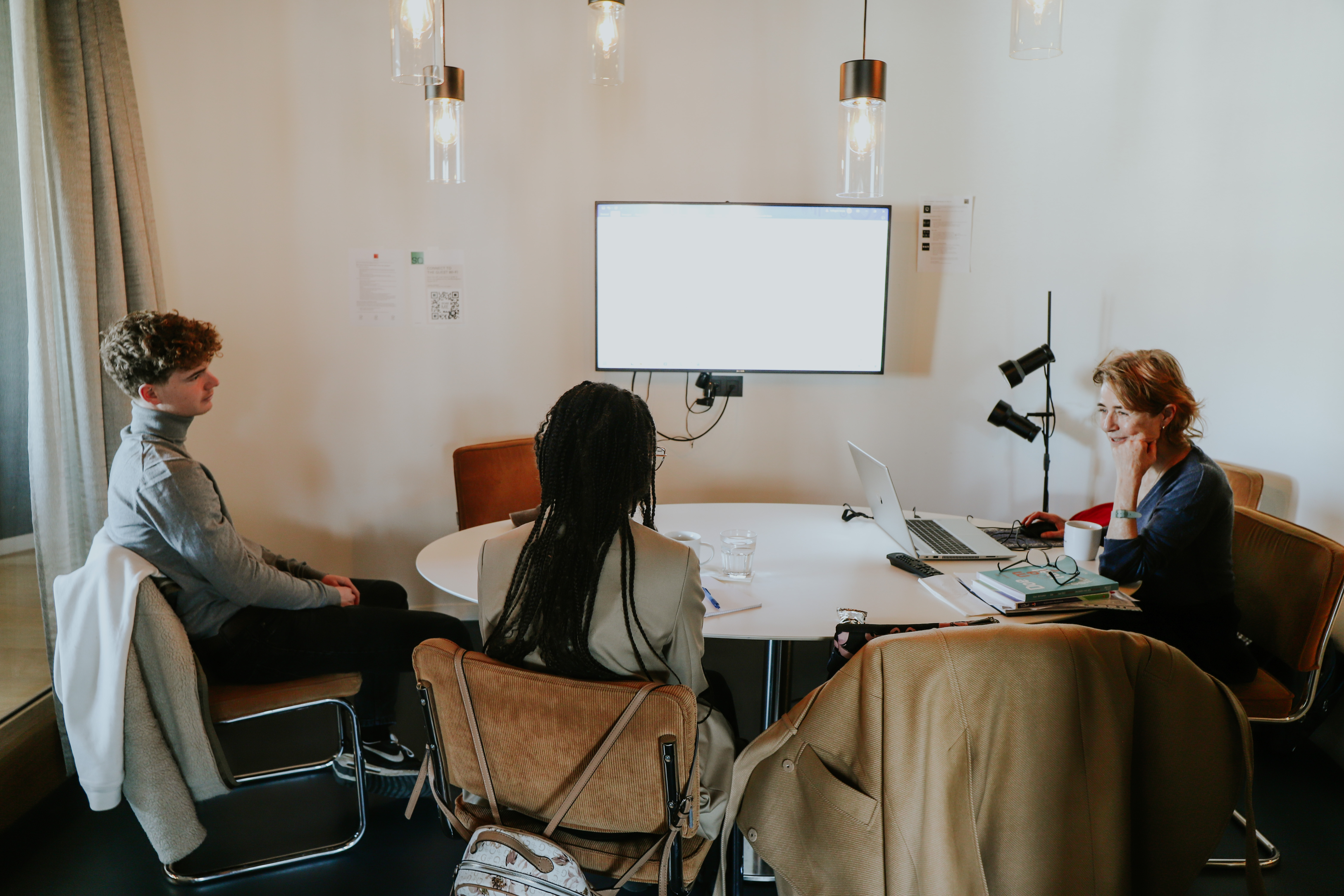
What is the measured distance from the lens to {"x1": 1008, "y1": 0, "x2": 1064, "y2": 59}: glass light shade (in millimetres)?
1746

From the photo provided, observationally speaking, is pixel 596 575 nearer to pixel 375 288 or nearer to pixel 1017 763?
pixel 1017 763

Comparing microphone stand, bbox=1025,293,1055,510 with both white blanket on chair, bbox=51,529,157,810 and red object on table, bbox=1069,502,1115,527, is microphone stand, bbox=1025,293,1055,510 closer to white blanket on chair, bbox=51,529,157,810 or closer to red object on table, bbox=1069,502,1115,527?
red object on table, bbox=1069,502,1115,527

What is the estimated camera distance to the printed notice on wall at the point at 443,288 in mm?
3441

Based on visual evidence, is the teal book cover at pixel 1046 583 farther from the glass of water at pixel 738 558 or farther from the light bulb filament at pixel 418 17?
the light bulb filament at pixel 418 17

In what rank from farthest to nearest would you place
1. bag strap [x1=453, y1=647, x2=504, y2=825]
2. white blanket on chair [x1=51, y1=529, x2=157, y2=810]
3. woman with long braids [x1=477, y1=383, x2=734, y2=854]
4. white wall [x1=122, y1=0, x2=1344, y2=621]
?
white wall [x1=122, y1=0, x2=1344, y2=621]
white blanket on chair [x1=51, y1=529, x2=157, y2=810]
woman with long braids [x1=477, y1=383, x2=734, y2=854]
bag strap [x1=453, y1=647, x2=504, y2=825]

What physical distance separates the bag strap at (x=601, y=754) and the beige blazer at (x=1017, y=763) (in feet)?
0.81

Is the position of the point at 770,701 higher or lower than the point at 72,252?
lower

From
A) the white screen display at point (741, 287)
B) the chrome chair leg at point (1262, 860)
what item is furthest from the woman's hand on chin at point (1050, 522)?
the white screen display at point (741, 287)

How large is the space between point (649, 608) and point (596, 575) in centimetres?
11

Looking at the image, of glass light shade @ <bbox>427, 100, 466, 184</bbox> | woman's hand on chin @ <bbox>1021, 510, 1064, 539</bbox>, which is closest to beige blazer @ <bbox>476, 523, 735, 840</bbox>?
woman's hand on chin @ <bbox>1021, 510, 1064, 539</bbox>

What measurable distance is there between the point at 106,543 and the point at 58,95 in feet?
4.86

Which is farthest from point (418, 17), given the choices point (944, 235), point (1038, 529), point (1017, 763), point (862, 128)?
point (944, 235)

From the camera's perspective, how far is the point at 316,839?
2.20 metres

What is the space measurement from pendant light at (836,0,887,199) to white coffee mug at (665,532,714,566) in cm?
104
